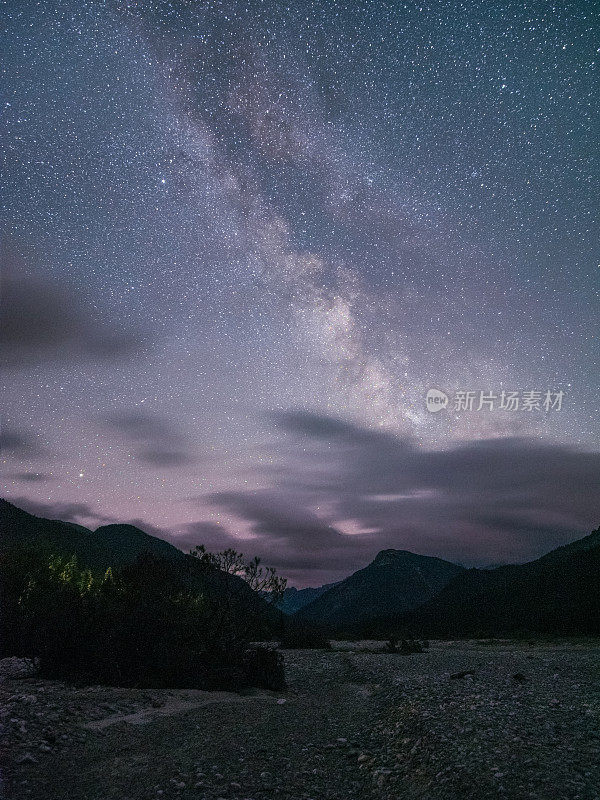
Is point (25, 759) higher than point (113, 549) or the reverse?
higher

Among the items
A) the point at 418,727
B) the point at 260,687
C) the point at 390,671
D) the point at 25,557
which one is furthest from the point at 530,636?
the point at 25,557

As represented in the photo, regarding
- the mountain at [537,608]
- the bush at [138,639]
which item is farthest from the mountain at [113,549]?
the mountain at [537,608]

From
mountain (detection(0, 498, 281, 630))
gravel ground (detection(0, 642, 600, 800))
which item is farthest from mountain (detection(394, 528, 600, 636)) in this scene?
gravel ground (detection(0, 642, 600, 800))

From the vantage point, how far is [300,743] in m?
7.44

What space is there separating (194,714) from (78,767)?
8.86 feet

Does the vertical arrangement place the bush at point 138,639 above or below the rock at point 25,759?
above

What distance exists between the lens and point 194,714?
336 inches

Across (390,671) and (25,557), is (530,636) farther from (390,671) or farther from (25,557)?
(25,557)

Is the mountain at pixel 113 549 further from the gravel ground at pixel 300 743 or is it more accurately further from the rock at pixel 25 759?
the rock at pixel 25 759

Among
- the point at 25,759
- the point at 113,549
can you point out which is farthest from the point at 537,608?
the point at 113,549

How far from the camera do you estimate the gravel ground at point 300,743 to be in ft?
18.1

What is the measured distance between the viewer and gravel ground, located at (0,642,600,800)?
553cm

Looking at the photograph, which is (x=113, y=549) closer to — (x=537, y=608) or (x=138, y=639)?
(x=537, y=608)

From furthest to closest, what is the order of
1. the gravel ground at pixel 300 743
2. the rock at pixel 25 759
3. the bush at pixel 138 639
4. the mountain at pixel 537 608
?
the mountain at pixel 537 608, the bush at pixel 138 639, the rock at pixel 25 759, the gravel ground at pixel 300 743
